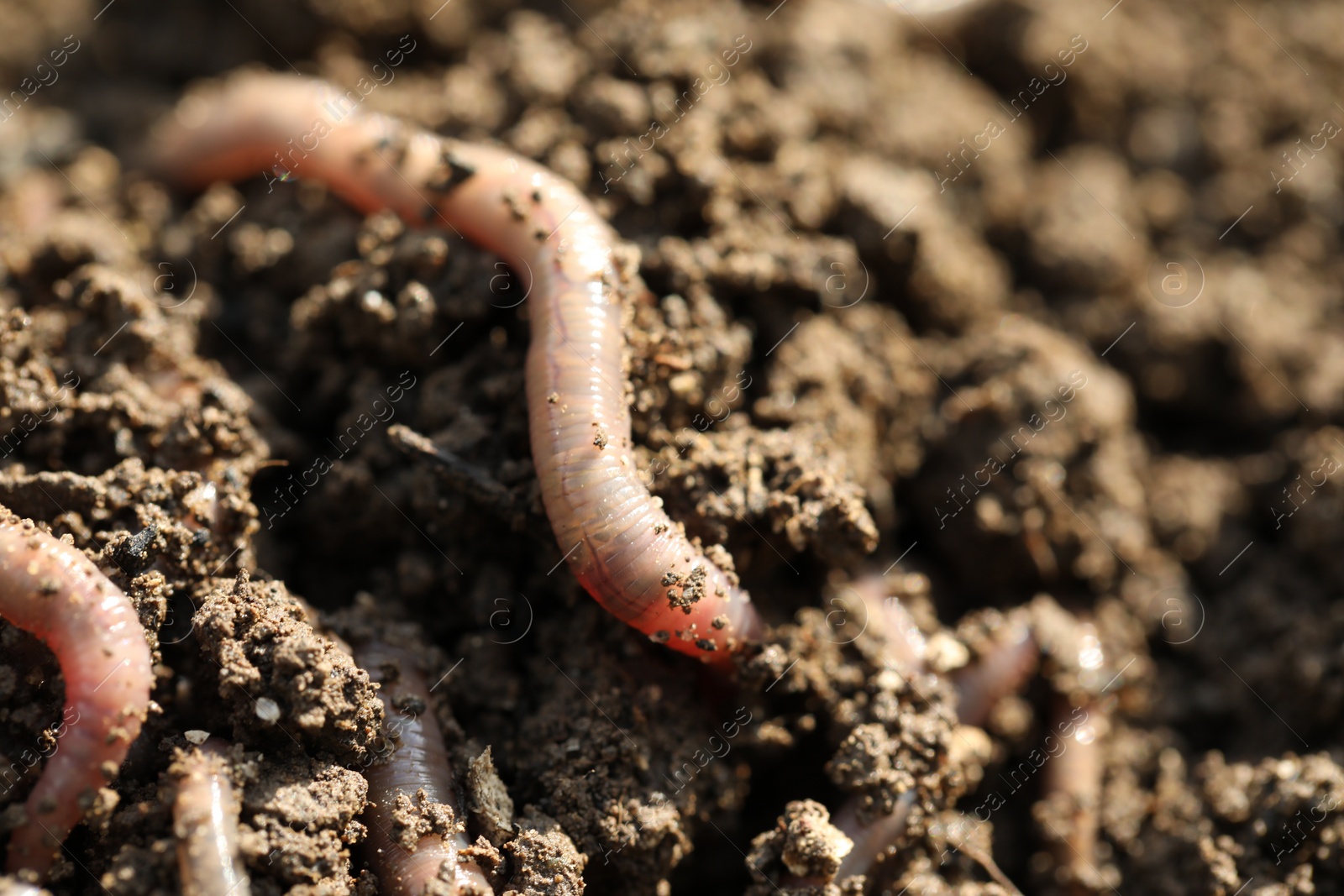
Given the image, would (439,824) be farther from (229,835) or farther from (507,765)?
(229,835)

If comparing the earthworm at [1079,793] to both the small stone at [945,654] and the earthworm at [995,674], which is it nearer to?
the earthworm at [995,674]

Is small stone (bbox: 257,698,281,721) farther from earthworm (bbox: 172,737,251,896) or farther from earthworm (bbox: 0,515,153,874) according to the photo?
earthworm (bbox: 0,515,153,874)

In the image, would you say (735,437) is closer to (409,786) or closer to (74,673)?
(409,786)

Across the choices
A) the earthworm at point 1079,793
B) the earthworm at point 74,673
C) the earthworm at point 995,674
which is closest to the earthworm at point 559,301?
the earthworm at point 995,674

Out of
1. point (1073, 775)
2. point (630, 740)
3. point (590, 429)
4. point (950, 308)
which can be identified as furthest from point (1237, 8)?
point (630, 740)

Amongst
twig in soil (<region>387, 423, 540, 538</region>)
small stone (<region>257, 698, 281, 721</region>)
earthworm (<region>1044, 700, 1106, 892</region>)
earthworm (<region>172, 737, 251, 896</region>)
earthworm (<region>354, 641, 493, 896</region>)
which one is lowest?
earthworm (<region>172, 737, 251, 896</region>)

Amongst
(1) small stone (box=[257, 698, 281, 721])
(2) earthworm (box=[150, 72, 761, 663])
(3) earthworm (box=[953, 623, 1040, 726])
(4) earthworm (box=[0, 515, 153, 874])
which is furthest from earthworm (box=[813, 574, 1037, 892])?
(4) earthworm (box=[0, 515, 153, 874])
